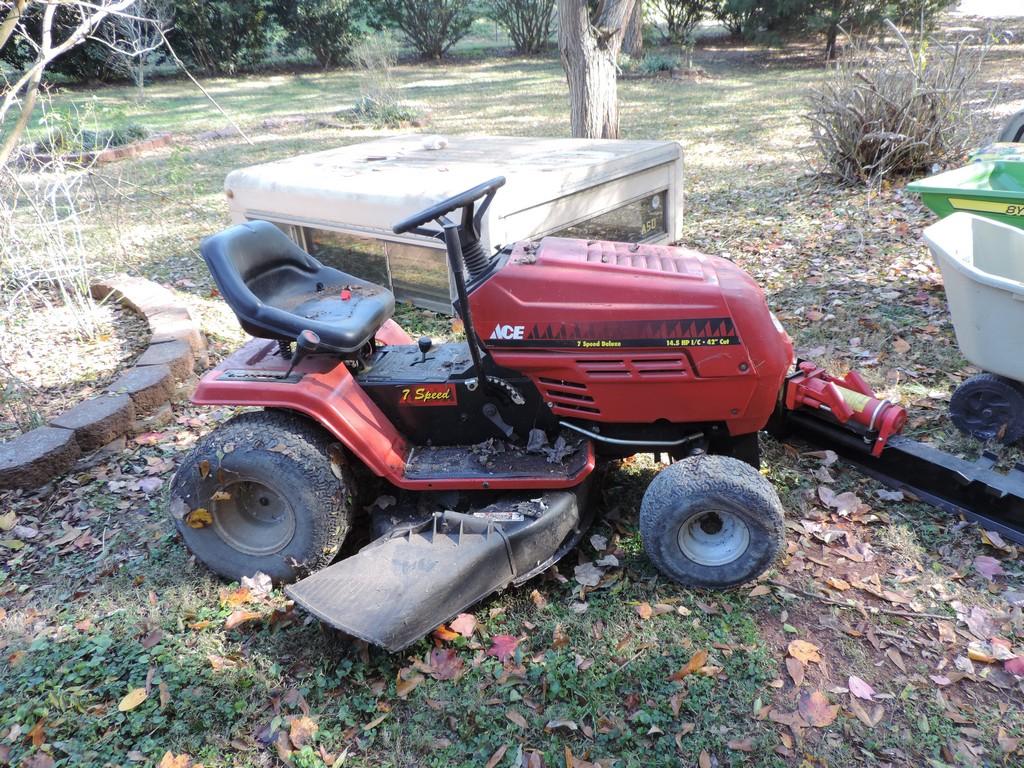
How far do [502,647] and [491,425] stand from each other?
0.84 metres

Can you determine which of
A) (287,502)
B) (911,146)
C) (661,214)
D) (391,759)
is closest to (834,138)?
(911,146)

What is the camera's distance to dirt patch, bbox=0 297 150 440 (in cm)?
403

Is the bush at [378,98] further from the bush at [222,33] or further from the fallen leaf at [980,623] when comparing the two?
the fallen leaf at [980,623]

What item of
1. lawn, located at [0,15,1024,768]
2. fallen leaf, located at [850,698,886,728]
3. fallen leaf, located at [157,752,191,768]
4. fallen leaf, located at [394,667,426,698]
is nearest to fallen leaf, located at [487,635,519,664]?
lawn, located at [0,15,1024,768]

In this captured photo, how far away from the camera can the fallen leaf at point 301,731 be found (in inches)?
88.3

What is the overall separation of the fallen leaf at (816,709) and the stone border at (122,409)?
3360mm

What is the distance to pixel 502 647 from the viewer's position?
2547 millimetres

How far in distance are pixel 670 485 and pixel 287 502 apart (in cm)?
140

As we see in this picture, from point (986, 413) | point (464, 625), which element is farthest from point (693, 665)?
point (986, 413)

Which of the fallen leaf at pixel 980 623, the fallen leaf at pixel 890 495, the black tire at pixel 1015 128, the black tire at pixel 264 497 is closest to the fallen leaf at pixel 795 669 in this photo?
the fallen leaf at pixel 980 623

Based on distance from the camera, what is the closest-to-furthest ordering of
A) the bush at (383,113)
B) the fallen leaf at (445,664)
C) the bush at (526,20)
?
the fallen leaf at (445,664) < the bush at (383,113) < the bush at (526,20)

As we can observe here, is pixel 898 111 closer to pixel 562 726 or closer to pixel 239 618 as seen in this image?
pixel 562 726

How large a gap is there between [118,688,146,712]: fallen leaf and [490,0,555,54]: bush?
2249 centimetres

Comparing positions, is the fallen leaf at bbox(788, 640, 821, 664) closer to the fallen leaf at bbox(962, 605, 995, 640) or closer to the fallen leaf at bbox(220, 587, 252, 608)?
the fallen leaf at bbox(962, 605, 995, 640)
